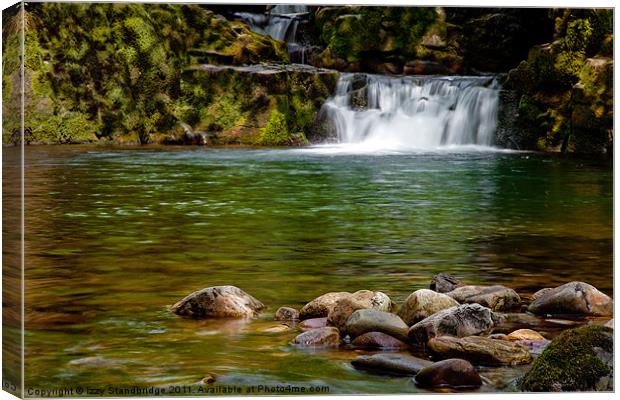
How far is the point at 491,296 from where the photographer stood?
4777 millimetres

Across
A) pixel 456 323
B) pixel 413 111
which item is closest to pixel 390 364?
pixel 456 323

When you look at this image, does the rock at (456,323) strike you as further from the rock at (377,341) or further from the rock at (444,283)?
the rock at (444,283)

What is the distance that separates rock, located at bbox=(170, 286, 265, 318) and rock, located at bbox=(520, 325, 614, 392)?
4.25ft

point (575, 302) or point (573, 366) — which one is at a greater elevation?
point (575, 302)

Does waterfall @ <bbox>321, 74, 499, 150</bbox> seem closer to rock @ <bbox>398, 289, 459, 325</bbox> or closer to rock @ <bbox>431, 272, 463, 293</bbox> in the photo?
rock @ <bbox>431, 272, 463, 293</bbox>

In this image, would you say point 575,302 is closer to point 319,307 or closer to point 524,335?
point 524,335

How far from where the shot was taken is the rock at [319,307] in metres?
4.59

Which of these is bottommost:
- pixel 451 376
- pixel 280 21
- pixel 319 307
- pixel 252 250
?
pixel 451 376

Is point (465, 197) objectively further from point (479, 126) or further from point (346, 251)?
point (479, 126)

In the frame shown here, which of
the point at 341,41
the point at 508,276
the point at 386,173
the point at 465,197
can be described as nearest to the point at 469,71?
the point at 341,41

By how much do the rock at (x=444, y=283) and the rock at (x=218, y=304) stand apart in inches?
33.4

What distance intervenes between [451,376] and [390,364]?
250 millimetres

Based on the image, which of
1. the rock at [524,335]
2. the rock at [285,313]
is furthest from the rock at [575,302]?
the rock at [285,313]

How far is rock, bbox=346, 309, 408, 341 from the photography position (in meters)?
4.39
